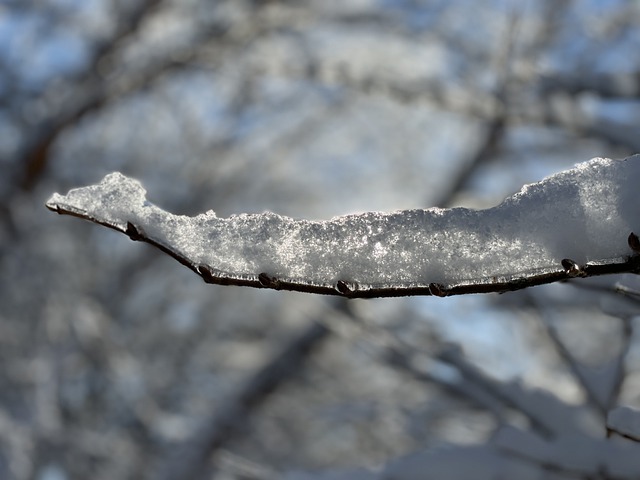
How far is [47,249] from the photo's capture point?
4.58 metres

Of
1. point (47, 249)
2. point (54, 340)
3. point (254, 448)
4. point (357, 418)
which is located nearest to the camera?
point (357, 418)

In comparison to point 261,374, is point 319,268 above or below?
below

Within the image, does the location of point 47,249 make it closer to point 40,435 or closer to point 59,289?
point 59,289

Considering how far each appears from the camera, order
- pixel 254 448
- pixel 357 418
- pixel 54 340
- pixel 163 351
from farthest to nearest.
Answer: pixel 163 351, pixel 254 448, pixel 54 340, pixel 357 418

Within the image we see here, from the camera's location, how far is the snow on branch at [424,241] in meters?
0.52

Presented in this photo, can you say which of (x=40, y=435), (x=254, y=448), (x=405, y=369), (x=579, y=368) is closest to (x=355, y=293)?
(x=579, y=368)

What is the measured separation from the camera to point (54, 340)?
3.39m

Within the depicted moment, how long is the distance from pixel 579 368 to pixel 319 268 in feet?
2.73

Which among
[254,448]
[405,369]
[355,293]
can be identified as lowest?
[355,293]

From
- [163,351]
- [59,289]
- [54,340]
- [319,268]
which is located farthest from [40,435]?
[319,268]

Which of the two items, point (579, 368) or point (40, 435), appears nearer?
point (579, 368)

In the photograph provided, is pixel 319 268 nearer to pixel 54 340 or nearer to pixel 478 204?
pixel 478 204

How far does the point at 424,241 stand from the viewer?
1.83ft

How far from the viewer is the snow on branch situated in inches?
20.4
